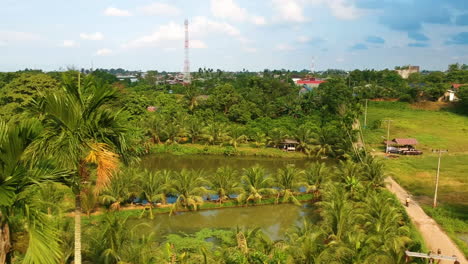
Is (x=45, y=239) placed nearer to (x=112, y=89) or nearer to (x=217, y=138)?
(x=112, y=89)

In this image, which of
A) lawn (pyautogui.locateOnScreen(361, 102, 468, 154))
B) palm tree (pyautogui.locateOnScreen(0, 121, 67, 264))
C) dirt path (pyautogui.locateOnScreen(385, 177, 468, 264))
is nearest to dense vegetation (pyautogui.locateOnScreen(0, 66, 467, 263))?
palm tree (pyautogui.locateOnScreen(0, 121, 67, 264))

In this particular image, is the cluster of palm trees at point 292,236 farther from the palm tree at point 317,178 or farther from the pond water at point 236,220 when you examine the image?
the pond water at point 236,220

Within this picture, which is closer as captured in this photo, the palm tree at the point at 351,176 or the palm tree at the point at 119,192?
the palm tree at the point at 119,192

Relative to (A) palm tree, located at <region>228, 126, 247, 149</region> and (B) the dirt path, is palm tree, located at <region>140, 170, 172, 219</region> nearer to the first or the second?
(B) the dirt path

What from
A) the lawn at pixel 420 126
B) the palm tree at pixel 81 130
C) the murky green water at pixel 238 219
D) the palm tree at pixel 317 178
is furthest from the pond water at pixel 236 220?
the lawn at pixel 420 126

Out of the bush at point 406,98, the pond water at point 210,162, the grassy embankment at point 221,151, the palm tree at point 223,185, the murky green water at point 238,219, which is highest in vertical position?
the bush at point 406,98

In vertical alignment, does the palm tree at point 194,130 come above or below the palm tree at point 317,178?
above

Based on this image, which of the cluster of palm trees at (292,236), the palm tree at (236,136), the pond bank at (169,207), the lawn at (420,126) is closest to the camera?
the cluster of palm trees at (292,236)
